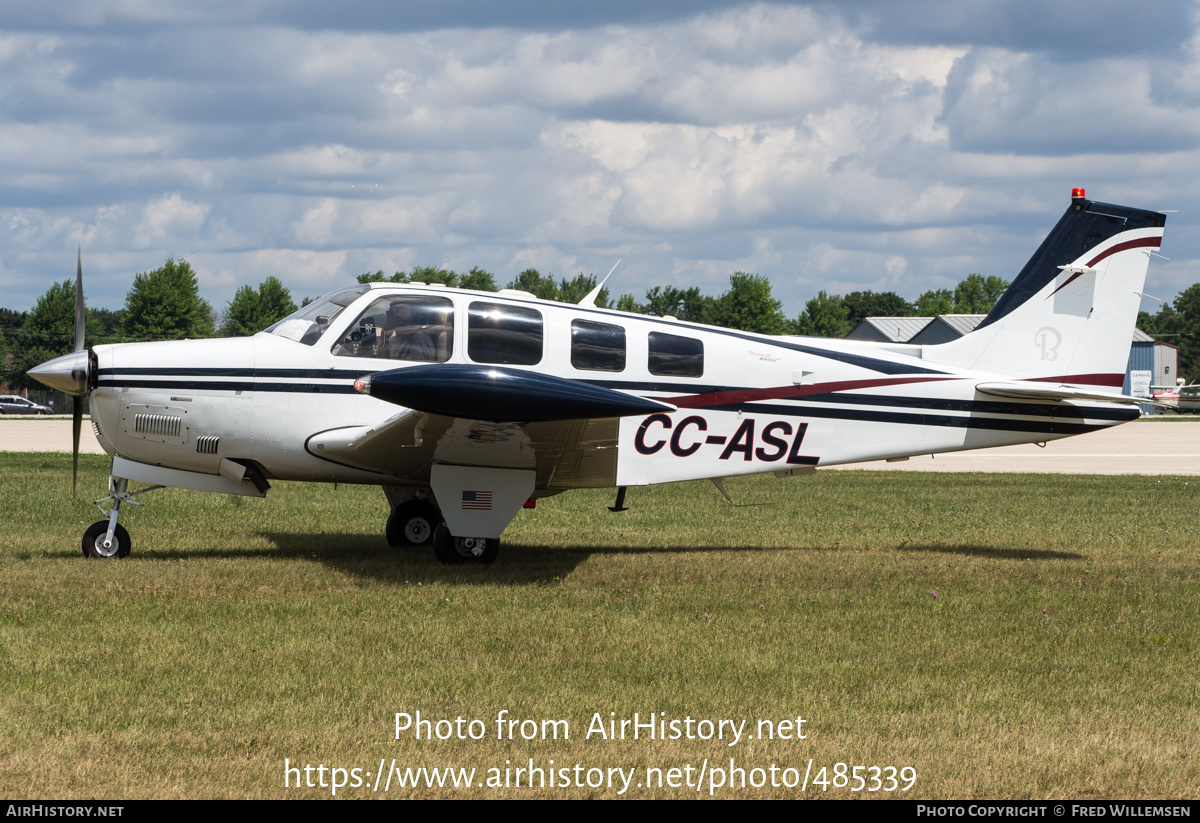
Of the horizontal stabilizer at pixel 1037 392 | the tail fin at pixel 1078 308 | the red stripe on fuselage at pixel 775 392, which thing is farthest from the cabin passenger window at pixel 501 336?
the horizontal stabilizer at pixel 1037 392

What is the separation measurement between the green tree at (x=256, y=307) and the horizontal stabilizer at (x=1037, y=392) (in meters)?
71.5

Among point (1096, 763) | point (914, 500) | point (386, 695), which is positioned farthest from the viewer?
point (914, 500)

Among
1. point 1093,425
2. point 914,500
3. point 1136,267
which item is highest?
point 1136,267

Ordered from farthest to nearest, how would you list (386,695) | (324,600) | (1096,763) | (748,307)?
(748,307)
(324,600)
(386,695)
(1096,763)

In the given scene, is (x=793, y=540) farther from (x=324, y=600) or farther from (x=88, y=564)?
(x=88, y=564)

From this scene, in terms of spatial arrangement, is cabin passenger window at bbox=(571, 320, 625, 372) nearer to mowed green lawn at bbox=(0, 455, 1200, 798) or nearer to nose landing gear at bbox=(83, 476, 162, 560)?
mowed green lawn at bbox=(0, 455, 1200, 798)

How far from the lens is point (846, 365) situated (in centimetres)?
1045

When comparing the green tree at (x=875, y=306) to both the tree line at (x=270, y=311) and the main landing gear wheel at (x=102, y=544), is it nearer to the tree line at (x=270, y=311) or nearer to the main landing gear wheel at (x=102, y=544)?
the tree line at (x=270, y=311)

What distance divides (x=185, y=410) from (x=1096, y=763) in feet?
25.2

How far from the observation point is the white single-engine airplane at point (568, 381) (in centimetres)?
943

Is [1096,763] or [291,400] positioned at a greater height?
[291,400]

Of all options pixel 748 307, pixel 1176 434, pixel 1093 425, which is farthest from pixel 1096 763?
pixel 748 307

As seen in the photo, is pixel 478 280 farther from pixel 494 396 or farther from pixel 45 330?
pixel 494 396

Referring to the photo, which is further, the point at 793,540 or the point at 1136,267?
the point at 793,540
